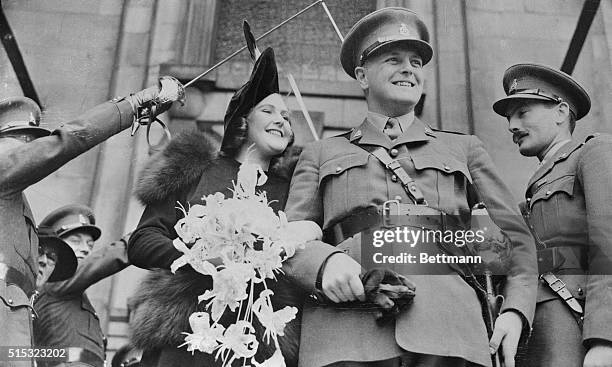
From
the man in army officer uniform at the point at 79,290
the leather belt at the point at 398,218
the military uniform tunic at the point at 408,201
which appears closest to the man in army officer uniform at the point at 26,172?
the man in army officer uniform at the point at 79,290

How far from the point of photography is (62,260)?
327cm

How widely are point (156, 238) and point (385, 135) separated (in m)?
0.83

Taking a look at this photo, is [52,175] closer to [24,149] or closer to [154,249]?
[24,149]

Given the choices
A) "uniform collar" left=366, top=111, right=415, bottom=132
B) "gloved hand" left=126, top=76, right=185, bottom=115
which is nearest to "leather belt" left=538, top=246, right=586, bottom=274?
"uniform collar" left=366, top=111, right=415, bottom=132

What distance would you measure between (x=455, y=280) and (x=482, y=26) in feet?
4.82

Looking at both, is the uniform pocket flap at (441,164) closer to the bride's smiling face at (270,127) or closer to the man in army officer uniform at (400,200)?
the man in army officer uniform at (400,200)

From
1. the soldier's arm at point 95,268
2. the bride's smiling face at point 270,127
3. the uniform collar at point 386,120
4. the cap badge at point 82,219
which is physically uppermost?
the bride's smiling face at point 270,127

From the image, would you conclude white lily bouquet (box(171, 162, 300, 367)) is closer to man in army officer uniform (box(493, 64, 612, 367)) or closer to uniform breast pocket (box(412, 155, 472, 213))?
uniform breast pocket (box(412, 155, 472, 213))

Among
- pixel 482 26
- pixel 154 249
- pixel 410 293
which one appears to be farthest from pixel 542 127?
pixel 154 249

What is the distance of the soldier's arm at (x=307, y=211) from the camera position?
247 centimetres

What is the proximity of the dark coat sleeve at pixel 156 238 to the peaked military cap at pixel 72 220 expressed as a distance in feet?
1.16

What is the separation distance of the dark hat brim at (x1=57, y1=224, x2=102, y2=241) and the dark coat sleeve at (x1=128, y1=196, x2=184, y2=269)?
13.6 inches

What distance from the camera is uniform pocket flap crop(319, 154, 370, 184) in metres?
2.73

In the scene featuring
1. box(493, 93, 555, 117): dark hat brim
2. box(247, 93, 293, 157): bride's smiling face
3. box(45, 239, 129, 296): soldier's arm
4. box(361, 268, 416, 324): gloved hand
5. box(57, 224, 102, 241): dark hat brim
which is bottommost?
box(361, 268, 416, 324): gloved hand
